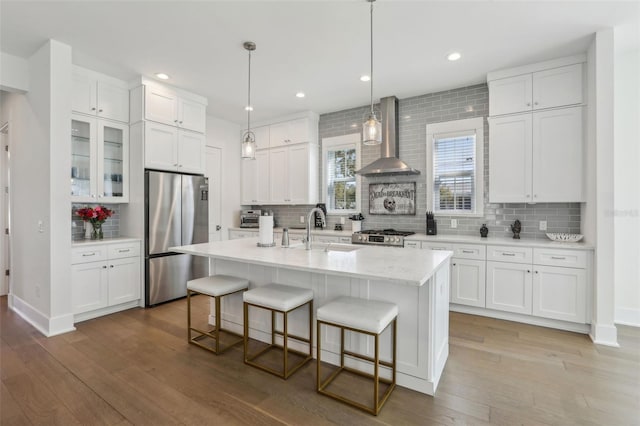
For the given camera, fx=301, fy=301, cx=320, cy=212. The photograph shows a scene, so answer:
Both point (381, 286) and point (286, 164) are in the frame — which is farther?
point (286, 164)

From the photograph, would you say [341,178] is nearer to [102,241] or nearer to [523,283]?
[523,283]

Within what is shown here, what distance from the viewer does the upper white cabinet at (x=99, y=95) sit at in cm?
350

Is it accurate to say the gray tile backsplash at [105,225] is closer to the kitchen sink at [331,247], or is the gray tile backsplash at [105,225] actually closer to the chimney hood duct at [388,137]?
the kitchen sink at [331,247]

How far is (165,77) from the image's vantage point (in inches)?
149

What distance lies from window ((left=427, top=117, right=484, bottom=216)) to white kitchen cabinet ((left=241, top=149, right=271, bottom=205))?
9.34 ft

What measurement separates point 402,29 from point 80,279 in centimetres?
424

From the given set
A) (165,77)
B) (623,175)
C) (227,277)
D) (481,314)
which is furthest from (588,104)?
(165,77)

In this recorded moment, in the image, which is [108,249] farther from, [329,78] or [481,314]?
[481,314]

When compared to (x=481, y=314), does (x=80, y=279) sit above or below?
above

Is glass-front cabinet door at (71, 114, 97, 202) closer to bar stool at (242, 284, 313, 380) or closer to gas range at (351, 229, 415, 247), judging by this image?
bar stool at (242, 284, 313, 380)

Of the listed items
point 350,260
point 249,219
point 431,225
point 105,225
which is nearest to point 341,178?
Result: point 431,225

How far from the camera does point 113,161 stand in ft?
12.9

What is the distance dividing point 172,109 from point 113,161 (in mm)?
1024

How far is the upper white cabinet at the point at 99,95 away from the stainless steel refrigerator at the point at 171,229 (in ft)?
2.95
